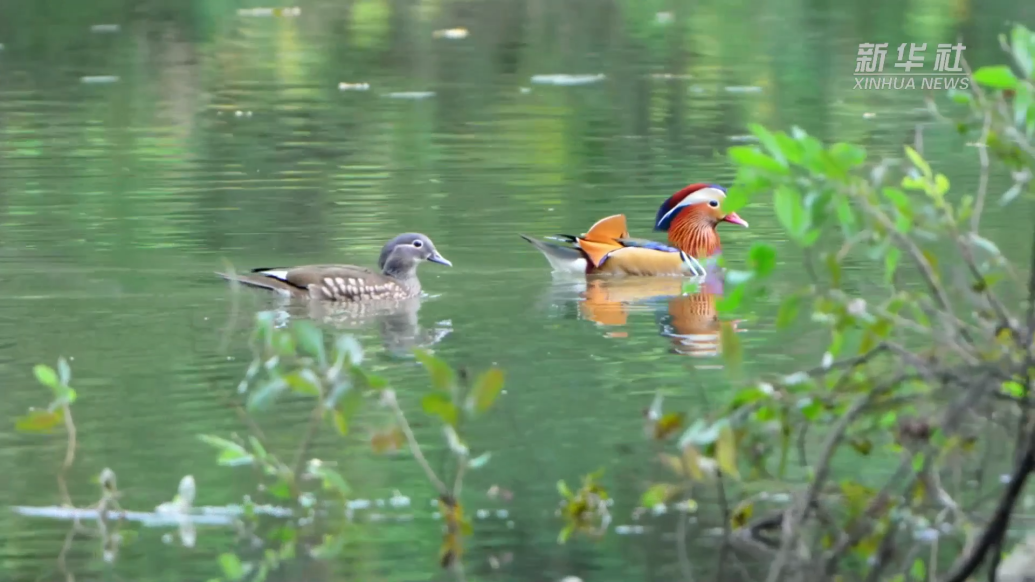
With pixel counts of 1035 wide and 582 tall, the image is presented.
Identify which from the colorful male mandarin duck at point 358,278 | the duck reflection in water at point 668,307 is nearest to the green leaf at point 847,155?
the duck reflection in water at point 668,307

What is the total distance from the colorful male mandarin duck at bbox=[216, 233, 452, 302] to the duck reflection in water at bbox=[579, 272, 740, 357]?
964mm

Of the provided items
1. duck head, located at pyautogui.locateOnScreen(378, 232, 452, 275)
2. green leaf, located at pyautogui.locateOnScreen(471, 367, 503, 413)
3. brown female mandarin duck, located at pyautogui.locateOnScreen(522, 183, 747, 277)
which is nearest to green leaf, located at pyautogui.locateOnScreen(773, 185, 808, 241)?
green leaf, located at pyautogui.locateOnScreen(471, 367, 503, 413)

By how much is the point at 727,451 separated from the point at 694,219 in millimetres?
7994

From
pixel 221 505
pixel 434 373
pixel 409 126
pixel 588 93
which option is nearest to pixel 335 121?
pixel 409 126

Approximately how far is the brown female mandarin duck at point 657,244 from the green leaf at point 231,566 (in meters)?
5.85

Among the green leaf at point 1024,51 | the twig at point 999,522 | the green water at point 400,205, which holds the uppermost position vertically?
the green leaf at point 1024,51

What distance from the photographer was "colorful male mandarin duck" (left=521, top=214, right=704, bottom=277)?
11.3 metres

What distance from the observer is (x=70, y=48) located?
24719 mm

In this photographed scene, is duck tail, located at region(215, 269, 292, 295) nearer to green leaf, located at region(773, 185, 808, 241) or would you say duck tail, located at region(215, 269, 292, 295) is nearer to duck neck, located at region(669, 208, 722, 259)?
duck neck, located at region(669, 208, 722, 259)

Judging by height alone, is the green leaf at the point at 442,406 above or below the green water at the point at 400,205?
above

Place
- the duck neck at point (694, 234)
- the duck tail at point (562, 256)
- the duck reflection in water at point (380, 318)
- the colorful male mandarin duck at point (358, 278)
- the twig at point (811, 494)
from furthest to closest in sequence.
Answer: the duck neck at point (694, 234), the duck tail at point (562, 256), the colorful male mandarin duck at point (358, 278), the duck reflection in water at point (380, 318), the twig at point (811, 494)

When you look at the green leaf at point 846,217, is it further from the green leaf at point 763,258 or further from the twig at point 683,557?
the twig at point 683,557

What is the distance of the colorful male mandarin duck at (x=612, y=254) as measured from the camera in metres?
11.3

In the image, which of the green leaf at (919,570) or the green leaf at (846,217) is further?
the green leaf at (919,570)
